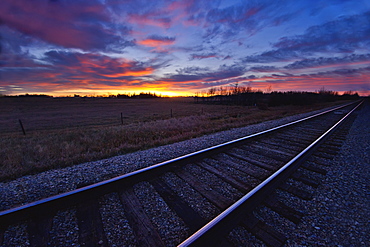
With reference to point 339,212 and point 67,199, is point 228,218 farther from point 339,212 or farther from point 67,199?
point 67,199

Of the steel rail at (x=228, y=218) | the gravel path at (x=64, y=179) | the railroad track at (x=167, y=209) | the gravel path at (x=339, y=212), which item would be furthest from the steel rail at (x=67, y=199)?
the gravel path at (x=339, y=212)

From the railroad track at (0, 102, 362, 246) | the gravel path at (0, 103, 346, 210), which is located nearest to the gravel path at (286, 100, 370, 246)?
the railroad track at (0, 102, 362, 246)

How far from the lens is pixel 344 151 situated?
536 cm

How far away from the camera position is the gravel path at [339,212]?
211 cm

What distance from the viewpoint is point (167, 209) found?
260 cm

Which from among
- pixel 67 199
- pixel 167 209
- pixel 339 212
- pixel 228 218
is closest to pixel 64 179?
pixel 67 199

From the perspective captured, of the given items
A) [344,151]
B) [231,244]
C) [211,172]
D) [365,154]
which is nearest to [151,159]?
[211,172]

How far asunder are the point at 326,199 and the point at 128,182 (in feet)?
12.0

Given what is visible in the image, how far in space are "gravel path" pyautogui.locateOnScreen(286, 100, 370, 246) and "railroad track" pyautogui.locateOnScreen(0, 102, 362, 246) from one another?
198 millimetres

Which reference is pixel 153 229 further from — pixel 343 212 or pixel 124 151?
pixel 124 151

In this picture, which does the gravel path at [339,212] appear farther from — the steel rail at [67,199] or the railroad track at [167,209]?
the steel rail at [67,199]

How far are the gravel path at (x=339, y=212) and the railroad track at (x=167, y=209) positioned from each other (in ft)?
0.65

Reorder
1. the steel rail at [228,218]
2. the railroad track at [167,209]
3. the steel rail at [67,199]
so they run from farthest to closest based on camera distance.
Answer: the steel rail at [67,199] → the railroad track at [167,209] → the steel rail at [228,218]

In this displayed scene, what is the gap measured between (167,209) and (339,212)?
109 inches
